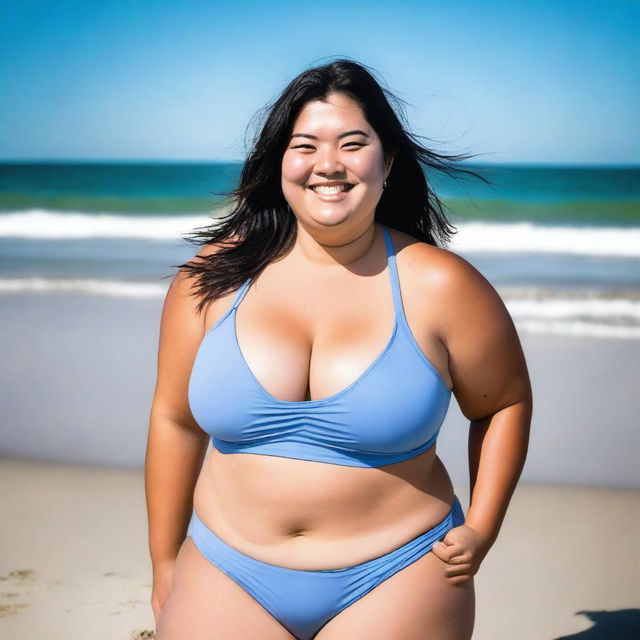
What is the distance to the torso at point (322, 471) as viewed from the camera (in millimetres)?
2361

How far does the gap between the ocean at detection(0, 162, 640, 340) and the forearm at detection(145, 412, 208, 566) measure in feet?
2.21

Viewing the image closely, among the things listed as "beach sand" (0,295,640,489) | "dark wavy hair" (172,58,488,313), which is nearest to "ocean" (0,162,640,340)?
"dark wavy hair" (172,58,488,313)

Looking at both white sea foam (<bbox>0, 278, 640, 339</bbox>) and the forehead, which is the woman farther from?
white sea foam (<bbox>0, 278, 640, 339</bbox>)

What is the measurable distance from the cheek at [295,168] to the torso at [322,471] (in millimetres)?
305

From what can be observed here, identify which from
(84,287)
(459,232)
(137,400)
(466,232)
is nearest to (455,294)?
(459,232)

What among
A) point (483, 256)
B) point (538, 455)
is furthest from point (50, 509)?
point (483, 256)

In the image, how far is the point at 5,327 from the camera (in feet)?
27.9

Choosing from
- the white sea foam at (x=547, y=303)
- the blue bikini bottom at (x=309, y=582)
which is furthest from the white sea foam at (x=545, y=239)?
the blue bikini bottom at (x=309, y=582)

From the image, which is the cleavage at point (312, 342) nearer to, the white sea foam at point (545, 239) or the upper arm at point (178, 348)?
the upper arm at point (178, 348)

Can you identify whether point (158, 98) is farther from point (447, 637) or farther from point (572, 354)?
point (447, 637)

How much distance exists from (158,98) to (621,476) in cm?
3352

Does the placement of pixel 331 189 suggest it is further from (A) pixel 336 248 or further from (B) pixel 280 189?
(B) pixel 280 189

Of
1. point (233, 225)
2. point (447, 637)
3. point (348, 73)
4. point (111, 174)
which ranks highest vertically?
point (348, 73)

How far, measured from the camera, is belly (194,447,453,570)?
2367 millimetres
